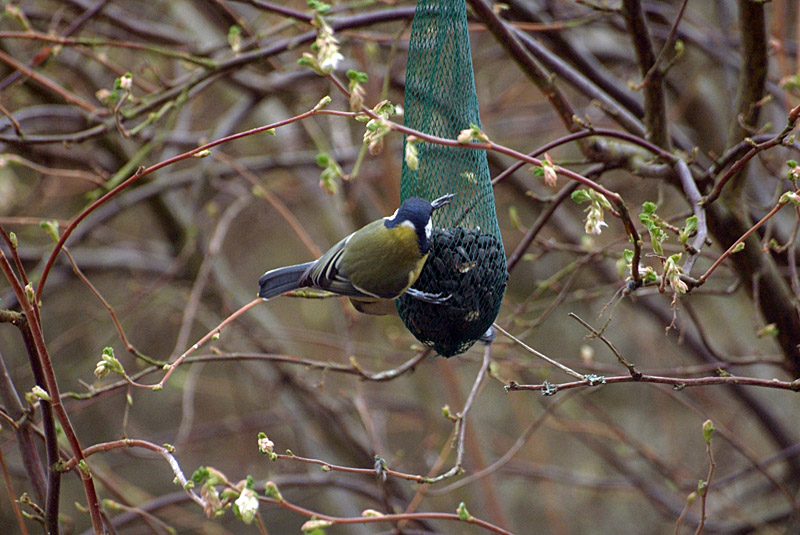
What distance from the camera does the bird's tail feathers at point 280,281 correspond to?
220cm

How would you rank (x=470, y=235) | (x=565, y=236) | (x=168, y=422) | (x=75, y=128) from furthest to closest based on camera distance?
Result: (x=168, y=422)
(x=75, y=128)
(x=565, y=236)
(x=470, y=235)

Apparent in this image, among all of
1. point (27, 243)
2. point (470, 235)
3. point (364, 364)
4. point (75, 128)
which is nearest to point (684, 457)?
point (364, 364)

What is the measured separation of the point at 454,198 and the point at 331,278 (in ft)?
1.42

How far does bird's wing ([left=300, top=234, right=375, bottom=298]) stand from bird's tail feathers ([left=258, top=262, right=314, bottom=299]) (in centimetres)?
3

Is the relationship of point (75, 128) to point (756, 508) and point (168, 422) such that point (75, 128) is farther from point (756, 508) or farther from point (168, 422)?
point (756, 508)

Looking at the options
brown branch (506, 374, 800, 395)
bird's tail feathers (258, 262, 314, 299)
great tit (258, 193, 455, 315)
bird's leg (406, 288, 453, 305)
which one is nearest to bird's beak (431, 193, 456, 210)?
great tit (258, 193, 455, 315)

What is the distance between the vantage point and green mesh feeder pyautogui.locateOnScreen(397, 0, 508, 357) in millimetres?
2092

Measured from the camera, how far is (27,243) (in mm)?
5859

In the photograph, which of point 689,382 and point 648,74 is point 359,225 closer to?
point 648,74

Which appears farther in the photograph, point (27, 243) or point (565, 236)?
point (27, 243)

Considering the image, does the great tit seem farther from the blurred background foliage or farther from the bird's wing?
Answer: the blurred background foliage

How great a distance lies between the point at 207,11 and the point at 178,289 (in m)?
1.69

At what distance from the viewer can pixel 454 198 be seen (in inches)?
86.7

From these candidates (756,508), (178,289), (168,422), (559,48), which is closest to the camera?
(559,48)
